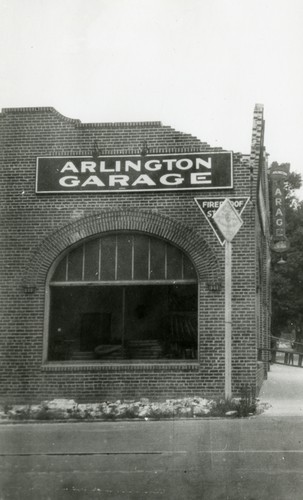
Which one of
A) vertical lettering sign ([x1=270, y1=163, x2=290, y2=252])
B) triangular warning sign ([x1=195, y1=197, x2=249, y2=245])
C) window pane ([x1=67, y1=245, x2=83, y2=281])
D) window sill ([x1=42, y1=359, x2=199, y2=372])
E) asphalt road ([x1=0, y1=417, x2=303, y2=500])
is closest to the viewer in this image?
asphalt road ([x1=0, y1=417, x2=303, y2=500])

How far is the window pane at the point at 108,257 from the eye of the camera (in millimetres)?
13188

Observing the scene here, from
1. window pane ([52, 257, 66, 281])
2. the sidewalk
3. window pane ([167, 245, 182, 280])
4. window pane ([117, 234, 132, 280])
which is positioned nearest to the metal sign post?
the sidewalk

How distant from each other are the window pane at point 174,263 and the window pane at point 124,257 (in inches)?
33.1

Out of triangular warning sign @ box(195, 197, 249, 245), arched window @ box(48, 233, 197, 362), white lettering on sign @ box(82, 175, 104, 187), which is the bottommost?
arched window @ box(48, 233, 197, 362)

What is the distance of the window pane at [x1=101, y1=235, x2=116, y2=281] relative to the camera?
13188 millimetres

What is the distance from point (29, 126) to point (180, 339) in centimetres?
577

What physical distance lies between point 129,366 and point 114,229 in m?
2.91

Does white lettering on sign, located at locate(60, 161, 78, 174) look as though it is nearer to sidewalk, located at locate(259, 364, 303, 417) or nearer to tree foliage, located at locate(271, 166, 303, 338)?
sidewalk, located at locate(259, 364, 303, 417)

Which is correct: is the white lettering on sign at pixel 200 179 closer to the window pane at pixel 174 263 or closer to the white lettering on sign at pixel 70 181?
the window pane at pixel 174 263

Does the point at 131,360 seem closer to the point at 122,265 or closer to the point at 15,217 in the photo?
the point at 122,265

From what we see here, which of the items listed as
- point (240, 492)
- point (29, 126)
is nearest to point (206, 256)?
point (29, 126)

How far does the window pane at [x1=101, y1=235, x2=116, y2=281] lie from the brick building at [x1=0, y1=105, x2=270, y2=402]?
0.02 meters

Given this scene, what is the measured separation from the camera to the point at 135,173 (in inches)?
519

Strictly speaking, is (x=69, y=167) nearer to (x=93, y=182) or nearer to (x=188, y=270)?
(x=93, y=182)
